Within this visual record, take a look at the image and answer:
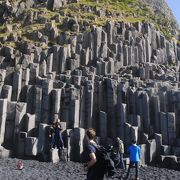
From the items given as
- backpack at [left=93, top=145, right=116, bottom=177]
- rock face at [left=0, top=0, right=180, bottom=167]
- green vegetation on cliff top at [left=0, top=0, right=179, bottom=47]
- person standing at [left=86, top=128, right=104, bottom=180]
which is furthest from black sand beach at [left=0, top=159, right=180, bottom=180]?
green vegetation on cliff top at [left=0, top=0, right=179, bottom=47]

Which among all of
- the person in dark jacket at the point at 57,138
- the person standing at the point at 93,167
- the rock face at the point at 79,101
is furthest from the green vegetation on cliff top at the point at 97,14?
the person standing at the point at 93,167

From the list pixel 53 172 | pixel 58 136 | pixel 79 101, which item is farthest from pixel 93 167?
pixel 79 101

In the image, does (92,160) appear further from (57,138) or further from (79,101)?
(79,101)

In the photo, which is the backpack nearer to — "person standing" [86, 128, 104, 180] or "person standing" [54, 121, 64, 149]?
"person standing" [86, 128, 104, 180]

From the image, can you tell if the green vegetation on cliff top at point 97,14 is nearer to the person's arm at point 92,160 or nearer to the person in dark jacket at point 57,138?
the person in dark jacket at point 57,138

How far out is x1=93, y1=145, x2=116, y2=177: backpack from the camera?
8391 mm

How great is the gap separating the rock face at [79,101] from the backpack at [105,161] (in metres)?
9.26

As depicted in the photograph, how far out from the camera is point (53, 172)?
15.0 meters

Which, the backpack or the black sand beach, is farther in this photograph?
the black sand beach

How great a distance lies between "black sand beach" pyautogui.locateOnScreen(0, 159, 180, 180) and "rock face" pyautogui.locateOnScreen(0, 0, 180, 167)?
1.11 meters

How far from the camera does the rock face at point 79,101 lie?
1898 centimetres

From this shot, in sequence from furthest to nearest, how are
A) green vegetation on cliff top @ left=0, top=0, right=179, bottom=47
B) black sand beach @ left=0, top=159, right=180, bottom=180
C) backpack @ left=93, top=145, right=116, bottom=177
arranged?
green vegetation on cliff top @ left=0, top=0, right=179, bottom=47 → black sand beach @ left=0, top=159, right=180, bottom=180 → backpack @ left=93, top=145, right=116, bottom=177

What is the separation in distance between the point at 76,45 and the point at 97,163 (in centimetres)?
2063

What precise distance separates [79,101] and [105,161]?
12.8 metres
